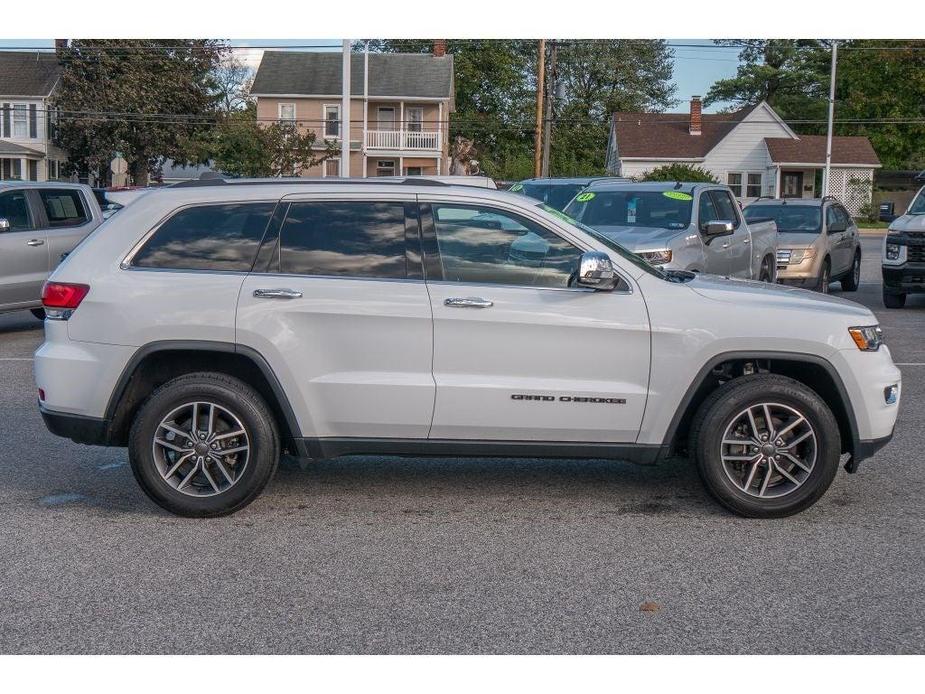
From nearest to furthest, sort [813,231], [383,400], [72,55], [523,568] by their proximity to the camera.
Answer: [523,568], [383,400], [813,231], [72,55]

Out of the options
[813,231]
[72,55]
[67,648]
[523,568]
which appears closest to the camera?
[67,648]

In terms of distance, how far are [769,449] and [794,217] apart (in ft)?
50.2

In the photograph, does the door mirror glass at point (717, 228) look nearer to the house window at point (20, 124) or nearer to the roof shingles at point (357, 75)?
the roof shingles at point (357, 75)

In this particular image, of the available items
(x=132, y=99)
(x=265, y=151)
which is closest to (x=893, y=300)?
(x=265, y=151)

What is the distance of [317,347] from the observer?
6441 millimetres

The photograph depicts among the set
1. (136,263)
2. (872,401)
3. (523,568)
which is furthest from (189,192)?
(872,401)

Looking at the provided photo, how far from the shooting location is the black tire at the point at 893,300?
18516mm

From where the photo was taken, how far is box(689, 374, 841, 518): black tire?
6.40 metres

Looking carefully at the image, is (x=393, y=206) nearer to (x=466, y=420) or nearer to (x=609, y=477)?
(x=466, y=420)

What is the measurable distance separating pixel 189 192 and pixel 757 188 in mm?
62056

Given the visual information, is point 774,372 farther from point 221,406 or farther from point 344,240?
point 221,406

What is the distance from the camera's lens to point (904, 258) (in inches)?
707

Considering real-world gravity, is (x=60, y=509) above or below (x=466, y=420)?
below

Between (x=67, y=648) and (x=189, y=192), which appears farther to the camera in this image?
(x=189, y=192)
